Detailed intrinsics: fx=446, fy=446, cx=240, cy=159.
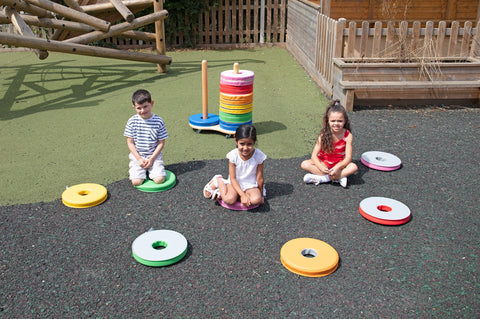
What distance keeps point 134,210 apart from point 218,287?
148cm

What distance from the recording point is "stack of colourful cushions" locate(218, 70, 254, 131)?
603 centimetres

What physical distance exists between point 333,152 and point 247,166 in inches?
46.3

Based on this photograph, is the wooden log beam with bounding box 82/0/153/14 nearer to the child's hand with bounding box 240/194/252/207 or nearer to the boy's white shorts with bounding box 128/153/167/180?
the boy's white shorts with bounding box 128/153/167/180

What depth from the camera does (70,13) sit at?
810 centimetres

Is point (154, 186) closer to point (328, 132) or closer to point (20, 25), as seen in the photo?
point (328, 132)

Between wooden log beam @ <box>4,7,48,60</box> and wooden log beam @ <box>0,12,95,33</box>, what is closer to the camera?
wooden log beam @ <box>4,7,48,60</box>

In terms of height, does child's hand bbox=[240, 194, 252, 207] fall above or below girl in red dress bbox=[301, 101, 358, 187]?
below

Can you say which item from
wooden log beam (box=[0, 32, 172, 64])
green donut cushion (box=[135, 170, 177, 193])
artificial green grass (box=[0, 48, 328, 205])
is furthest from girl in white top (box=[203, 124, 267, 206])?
wooden log beam (box=[0, 32, 172, 64])

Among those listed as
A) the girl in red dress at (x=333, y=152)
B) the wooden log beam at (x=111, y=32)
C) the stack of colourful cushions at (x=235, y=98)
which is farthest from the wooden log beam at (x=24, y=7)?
the girl in red dress at (x=333, y=152)

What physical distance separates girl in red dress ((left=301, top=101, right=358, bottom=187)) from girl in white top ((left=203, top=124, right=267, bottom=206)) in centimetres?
78

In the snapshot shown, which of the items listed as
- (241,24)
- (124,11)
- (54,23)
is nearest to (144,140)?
(54,23)

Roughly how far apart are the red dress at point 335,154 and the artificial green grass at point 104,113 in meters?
0.68

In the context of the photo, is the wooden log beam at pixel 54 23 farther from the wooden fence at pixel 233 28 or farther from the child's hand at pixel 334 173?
the child's hand at pixel 334 173

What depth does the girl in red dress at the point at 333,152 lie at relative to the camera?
4.93 m
